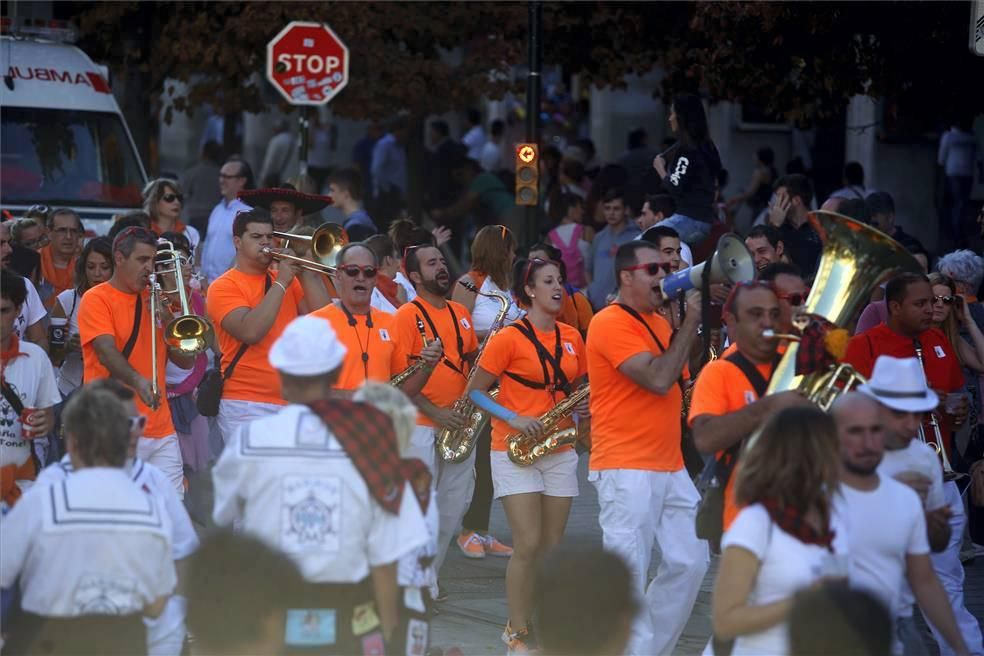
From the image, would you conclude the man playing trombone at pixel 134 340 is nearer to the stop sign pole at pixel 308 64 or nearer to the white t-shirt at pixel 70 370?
the white t-shirt at pixel 70 370

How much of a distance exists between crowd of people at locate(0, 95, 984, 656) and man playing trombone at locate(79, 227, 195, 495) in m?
0.02

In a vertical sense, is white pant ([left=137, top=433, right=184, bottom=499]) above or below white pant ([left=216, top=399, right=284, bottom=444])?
below

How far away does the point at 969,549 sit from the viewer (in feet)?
35.8

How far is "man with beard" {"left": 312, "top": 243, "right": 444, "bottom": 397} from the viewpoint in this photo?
8812mm

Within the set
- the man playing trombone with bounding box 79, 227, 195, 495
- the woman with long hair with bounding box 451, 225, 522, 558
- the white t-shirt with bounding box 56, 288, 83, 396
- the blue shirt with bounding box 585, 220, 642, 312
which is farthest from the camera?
the blue shirt with bounding box 585, 220, 642, 312

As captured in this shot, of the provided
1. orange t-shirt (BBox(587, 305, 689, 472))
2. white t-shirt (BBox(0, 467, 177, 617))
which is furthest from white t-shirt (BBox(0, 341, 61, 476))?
orange t-shirt (BBox(587, 305, 689, 472))

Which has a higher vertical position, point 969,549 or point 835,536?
point 835,536

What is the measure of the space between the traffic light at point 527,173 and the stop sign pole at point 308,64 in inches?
76.3

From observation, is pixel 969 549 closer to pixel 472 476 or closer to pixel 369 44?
pixel 472 476

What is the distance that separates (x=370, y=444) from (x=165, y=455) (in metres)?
3.54

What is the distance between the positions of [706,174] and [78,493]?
6.55 metres

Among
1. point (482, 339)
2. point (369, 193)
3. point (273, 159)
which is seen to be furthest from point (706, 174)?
point (273, 159)

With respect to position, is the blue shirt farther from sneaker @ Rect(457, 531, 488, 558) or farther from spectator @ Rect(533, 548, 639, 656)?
spectator @ Rect(533, 548, 639, 656)

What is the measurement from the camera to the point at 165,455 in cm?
883
